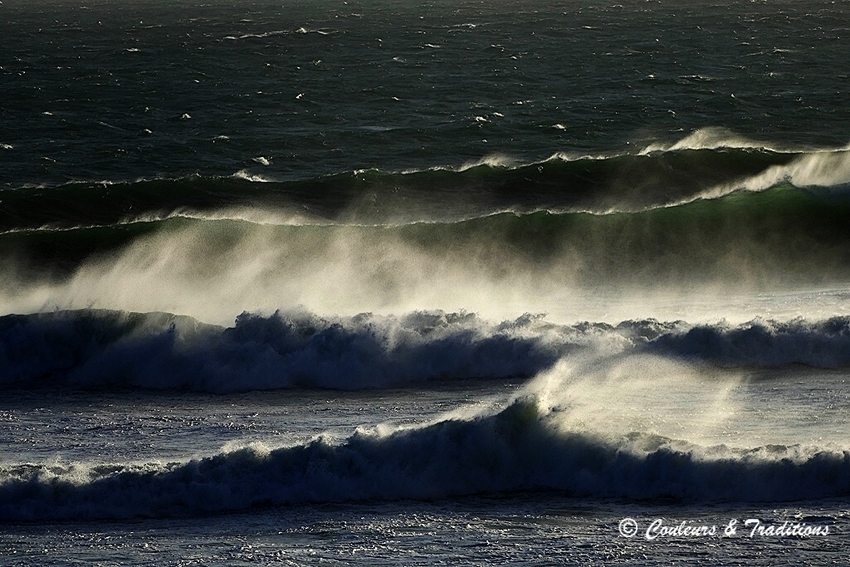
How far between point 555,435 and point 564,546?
1901 millimetres

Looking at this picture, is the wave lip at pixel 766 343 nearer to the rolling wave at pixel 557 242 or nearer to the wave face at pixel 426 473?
the wave face at pixel 426 473

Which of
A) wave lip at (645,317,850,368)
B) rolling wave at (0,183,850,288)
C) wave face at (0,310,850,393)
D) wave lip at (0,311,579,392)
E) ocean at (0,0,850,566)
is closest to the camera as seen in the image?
ocean at (0,0,850,566)

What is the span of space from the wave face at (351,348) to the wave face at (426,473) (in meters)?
2.95

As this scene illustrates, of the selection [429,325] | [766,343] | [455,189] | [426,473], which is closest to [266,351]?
[429,325]

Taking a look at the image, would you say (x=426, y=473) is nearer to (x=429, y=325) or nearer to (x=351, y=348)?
(x=351, y=348)

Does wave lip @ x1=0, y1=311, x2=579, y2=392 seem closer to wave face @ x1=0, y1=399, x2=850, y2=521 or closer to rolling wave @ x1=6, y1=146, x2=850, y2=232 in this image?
wave face @ x1=0, y1=399, x2=850, y2=521

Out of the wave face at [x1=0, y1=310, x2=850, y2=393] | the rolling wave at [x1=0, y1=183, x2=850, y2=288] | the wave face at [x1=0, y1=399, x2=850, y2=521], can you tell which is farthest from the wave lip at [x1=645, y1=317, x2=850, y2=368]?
the rolling wave at [x1=0, y1=183, x2=850, y2=288]

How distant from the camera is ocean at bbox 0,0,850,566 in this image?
9.42 m

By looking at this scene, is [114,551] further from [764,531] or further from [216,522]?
[764,531]

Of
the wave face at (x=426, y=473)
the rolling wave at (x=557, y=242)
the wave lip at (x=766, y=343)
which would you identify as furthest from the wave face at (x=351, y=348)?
the rolling wave at (x=557, y=242)

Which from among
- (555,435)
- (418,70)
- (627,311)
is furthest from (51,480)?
(418,70)

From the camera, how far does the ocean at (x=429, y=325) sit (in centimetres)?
942

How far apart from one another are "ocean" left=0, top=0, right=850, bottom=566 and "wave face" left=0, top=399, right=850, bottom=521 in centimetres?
3

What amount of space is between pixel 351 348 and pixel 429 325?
1.05 meters
